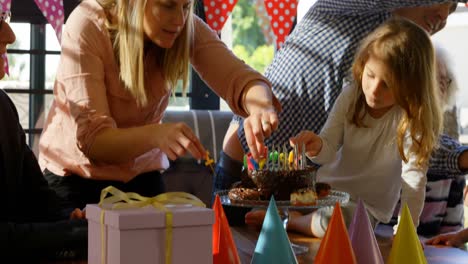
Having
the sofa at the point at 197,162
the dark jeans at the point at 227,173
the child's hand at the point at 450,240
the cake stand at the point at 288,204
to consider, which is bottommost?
the sofa at the point at 197,162

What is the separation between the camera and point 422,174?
7.20 feet

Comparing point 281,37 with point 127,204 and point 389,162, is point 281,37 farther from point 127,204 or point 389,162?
point 127,204

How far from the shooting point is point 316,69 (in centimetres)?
245

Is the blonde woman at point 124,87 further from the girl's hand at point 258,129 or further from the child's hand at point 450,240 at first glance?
the child's hand at point 450,240

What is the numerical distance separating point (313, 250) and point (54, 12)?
210cm

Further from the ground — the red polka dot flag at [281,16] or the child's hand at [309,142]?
the red polka dot flag at [281,16]

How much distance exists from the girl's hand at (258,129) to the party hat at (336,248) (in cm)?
41

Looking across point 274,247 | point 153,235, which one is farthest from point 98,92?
point 153,235

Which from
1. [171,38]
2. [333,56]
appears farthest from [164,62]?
[333,56]

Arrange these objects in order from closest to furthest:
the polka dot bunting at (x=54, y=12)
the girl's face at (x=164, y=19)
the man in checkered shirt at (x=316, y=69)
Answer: the girl's face at (x=164, y=19) → the man in checkered shirt at (x=316, y=69) → the polka dot bunting at (x=54, y=12)

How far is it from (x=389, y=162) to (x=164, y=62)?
31.4 inches

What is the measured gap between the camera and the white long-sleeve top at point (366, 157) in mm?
2332

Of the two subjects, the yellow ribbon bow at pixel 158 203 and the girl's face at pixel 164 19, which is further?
the girl's face at pixel 164 19

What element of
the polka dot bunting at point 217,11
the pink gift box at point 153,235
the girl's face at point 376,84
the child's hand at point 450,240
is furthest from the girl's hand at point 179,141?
the polka dot bunting at point 217,11
